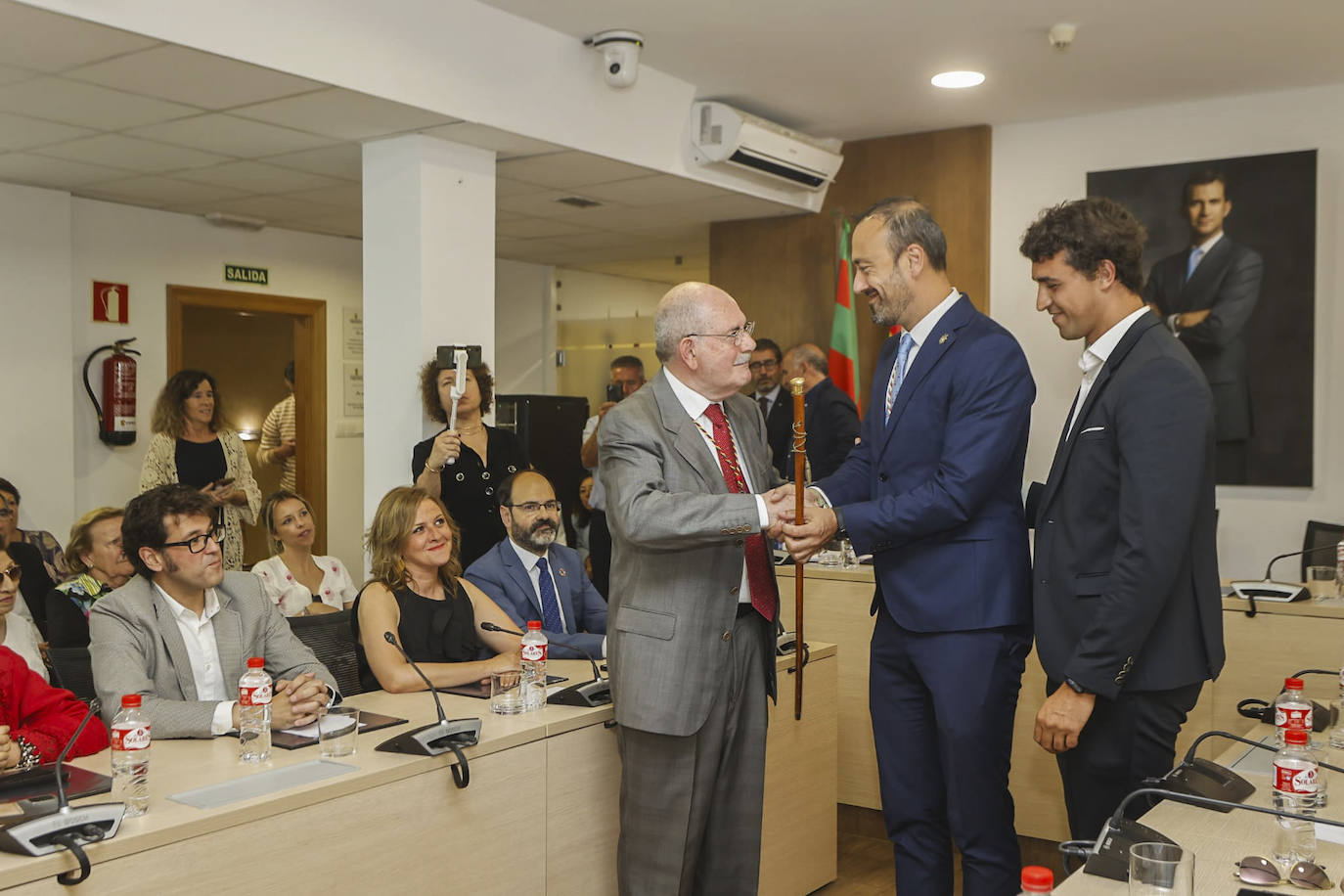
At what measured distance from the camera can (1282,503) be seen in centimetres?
562

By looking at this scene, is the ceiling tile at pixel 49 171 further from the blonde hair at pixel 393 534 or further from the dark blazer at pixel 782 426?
the dark blazer at pixel 782 426

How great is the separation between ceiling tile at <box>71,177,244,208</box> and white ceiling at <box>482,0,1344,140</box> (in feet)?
7.67

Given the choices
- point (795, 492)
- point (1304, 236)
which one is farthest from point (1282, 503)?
point (795, 492)

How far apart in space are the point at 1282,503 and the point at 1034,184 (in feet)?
6.57

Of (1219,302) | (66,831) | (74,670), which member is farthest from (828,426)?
(66,831)

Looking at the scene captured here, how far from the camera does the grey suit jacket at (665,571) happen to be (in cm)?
232

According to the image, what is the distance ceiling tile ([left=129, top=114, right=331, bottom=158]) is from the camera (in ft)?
15.2

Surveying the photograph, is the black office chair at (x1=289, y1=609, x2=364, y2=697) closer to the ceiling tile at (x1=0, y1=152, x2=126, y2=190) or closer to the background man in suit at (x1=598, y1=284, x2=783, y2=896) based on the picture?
the background man in suit at (x1=598, y1=284, x2=783, y2=896)

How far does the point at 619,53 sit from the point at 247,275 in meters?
3.37

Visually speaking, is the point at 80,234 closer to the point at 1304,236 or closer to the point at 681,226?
the point at 681,226

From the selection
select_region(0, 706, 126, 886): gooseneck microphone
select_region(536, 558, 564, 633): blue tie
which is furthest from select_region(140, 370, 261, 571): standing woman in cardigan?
select_region(0, 706, 126, 886): gooseneck microphone

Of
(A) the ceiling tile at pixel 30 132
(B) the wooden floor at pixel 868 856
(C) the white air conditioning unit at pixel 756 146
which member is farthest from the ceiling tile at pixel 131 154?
(B) the wooden floor at pixel 868 856

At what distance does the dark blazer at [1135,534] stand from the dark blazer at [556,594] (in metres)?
1.42

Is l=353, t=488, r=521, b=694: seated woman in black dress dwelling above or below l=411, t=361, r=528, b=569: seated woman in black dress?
below
